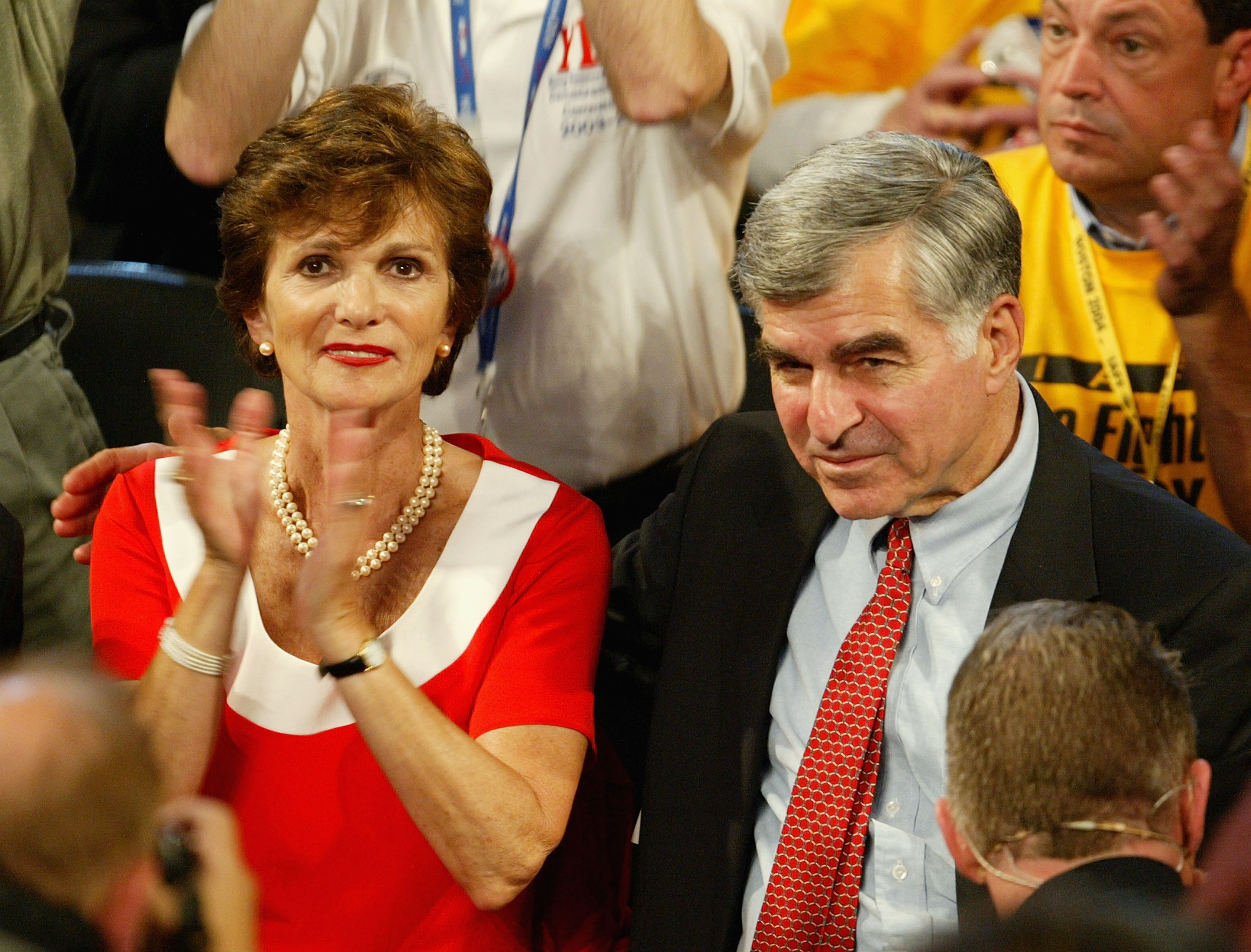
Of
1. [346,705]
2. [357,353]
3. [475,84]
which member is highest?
[475,84]

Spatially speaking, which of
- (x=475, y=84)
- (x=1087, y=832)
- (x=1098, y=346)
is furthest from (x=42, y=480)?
(x=1087, y=832)

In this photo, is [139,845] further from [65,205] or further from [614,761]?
[65,205]

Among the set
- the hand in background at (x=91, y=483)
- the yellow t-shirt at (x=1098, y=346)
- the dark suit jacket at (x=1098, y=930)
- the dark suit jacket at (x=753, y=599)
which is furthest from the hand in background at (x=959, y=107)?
the dark suit jacket at (x=1098, y=930)

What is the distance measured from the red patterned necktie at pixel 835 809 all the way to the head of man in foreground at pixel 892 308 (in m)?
0.19

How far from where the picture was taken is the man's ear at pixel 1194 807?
138 centimetres

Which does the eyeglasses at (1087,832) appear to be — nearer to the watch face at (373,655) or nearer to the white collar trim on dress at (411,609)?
the watch face at (373,655)

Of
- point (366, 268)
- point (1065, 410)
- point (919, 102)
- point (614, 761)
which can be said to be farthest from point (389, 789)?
point (919, 102)

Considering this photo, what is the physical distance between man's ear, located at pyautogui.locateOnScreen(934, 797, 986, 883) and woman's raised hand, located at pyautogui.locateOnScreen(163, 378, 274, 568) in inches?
35.5

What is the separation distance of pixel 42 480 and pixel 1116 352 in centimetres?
181

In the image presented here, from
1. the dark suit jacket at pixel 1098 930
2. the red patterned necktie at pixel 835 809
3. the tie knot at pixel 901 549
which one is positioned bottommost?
the red patterned necktie at pixel 835 809

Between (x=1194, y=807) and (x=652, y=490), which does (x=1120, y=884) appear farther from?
(x=652, y=490)

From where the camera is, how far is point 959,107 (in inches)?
109

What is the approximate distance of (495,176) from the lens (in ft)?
8.46

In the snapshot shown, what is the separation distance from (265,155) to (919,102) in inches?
48.5
